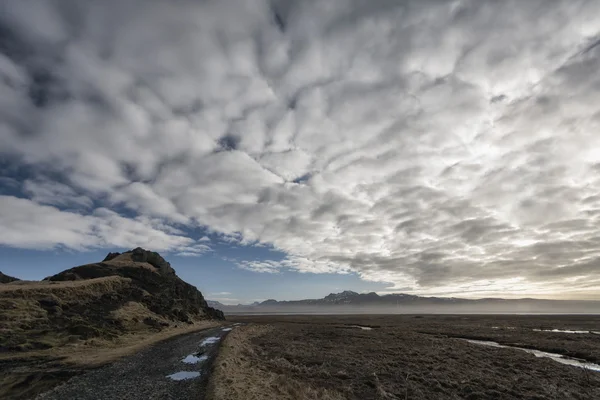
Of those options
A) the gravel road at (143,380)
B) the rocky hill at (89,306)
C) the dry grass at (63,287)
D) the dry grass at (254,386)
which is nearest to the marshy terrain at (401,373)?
the dry grass at (254,386)

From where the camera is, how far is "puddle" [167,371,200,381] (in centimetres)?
2562

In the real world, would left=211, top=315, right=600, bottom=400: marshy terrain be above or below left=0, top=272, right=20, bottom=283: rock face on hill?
below

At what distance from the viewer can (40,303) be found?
46781mm

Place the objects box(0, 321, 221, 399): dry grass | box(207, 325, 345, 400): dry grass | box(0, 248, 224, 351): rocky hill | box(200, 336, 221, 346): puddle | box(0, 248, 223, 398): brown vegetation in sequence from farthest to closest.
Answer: box(200, 336, 221, 346): puddle
box(0, 248, 224, 351): rocky hill
box(0, 248, 223, 398): brown vegetation
box(0, 321, 221, 399): dry grass
box(207, 325, 345, 400): dry grass

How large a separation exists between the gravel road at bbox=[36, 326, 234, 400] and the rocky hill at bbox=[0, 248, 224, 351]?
12.8m

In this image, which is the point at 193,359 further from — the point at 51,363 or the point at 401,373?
the point at 401,373

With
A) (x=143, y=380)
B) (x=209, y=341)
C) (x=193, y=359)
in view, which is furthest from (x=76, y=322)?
(x=143, y=380)

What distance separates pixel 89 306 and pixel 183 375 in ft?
131

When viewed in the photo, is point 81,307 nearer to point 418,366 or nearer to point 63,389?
point 63,389

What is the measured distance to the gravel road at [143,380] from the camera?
2088 cm

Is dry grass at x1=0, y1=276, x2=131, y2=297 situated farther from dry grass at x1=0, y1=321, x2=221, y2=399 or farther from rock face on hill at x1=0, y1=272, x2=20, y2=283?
dry grass at x1=0, y1=321, x2=221, y2=399

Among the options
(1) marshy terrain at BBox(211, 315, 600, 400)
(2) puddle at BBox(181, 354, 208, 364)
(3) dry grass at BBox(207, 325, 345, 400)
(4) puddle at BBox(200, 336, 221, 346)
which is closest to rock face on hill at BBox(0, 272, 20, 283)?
(4) puddle at BBox(200, 336, 221, 346)

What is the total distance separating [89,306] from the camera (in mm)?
55469

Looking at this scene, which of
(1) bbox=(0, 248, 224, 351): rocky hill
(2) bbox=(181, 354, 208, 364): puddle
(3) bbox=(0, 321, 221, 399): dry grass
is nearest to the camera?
(3) bbox=(0, 321, 221, 399): dry grass
